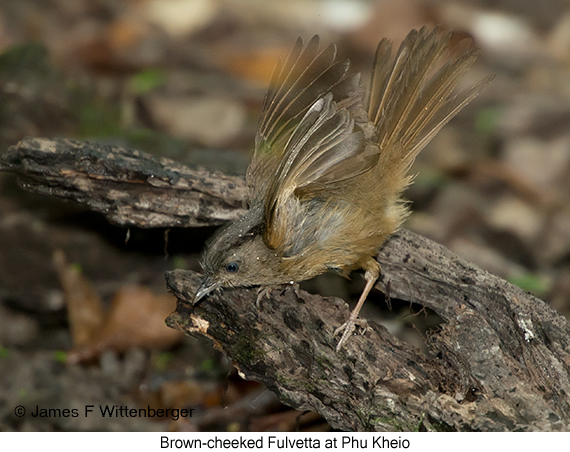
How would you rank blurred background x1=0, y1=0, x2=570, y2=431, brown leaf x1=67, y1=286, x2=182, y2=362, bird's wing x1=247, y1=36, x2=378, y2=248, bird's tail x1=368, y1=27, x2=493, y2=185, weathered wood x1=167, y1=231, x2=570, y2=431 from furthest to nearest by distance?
1. brown leaf x1=67, y1=286, x2=182, y2=362
2. blurred background x1=0, y1=0, x2=570, y2=431
3. bird's tail x1=368, y1=27, x2=493, y2=185
4. bird's wing x1=247, y1=36, x2=378, y2=248
5. weathered wood x1=167, y1=231, x2=570, y2=431

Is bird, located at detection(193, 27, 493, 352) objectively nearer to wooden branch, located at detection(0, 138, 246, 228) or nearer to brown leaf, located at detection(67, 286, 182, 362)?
wooden branch, located at detection(0, 138, 246, 228)

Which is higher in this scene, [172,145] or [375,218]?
[172,145]

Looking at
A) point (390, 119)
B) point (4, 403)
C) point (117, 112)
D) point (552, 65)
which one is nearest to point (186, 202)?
point (390, 119)

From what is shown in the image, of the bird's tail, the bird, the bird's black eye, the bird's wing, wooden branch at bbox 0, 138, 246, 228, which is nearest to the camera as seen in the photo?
the bird's wing

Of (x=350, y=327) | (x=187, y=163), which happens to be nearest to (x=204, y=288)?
(x=350, y=327)

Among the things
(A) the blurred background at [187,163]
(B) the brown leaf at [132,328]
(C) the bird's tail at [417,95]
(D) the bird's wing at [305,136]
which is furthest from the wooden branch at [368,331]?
(B) the brown leaf at [132,328]

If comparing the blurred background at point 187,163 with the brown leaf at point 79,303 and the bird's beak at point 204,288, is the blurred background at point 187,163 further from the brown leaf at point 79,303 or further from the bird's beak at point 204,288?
the bird's beak at point 204,288

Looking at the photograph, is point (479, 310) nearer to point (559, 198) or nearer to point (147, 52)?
point (559, 198)

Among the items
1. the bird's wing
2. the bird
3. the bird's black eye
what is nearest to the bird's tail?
the bird

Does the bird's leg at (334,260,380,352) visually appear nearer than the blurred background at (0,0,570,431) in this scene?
Yes
